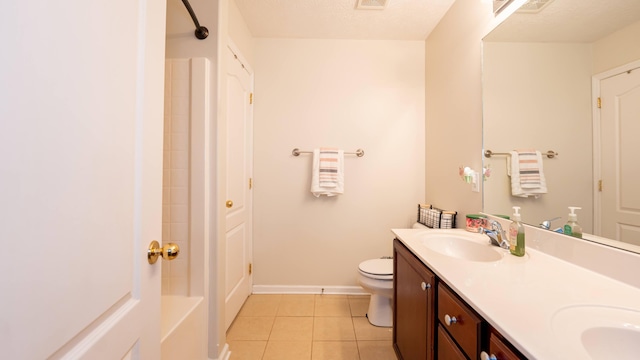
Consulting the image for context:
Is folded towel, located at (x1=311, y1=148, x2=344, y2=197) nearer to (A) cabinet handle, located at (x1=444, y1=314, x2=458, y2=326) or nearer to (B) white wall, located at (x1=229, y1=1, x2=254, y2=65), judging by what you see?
(B) white wall, located at (x1=229, y1=1, x2=254, y2=65)

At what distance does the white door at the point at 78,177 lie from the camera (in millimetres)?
349

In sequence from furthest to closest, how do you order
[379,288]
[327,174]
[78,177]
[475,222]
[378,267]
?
[327,174] → [378,267] → [379,288] → [475,222] → [78,177]

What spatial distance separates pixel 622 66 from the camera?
830 millimetres

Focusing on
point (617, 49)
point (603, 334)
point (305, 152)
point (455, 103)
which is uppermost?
point (455, 103)

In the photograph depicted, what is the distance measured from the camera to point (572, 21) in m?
1.01

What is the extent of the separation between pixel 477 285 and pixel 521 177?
2.56 ft

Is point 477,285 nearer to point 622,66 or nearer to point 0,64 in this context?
point 622,66

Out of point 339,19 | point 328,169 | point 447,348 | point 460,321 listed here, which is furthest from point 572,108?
point 339,19

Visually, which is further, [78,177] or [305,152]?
[305,152]

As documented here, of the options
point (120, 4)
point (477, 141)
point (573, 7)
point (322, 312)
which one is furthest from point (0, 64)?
point (322, 312)

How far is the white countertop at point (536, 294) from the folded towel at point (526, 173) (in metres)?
0.26

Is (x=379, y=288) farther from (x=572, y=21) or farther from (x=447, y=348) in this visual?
(x=572, y=21)

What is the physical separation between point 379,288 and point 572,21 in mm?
1733

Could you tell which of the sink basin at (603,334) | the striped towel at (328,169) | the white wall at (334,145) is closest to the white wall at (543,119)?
the sink basin at (603,334)
